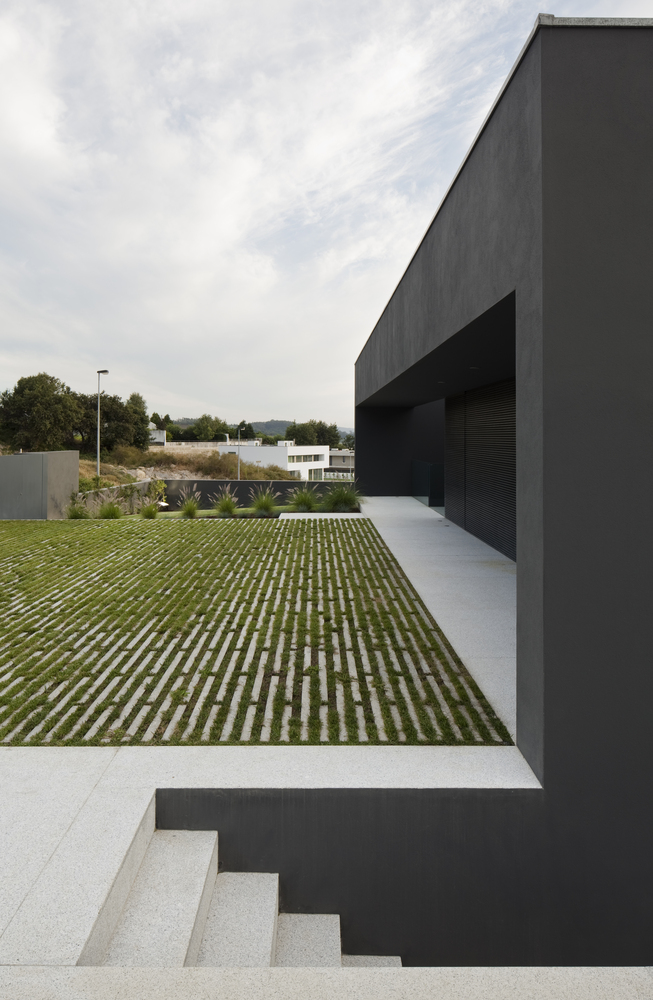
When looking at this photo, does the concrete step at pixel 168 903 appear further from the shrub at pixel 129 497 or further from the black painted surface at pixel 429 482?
the shrub at pixel 129 497

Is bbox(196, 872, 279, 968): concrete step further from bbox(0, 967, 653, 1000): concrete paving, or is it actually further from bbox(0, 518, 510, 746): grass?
bbox(0, 518, 510, 746): grass

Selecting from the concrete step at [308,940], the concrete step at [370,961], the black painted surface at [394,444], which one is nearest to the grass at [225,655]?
the concrete step at [308,940]

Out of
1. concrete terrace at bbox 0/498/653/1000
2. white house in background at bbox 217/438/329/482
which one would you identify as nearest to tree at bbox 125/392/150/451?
white house in background at bbox 217/438/329/482

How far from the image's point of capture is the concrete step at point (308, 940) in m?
2.18

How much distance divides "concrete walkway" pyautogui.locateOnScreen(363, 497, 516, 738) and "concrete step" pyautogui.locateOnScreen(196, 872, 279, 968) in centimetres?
141

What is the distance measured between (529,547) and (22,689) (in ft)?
9.84

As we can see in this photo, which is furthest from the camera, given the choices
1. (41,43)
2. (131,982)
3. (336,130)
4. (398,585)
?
(336,130)

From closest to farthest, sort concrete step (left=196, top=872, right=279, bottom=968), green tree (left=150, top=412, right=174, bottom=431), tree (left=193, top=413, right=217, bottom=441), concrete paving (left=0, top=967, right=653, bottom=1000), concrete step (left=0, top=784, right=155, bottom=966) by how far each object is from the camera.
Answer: concrete paving (left=0, top=967, right=653, bottom=1000), concrete step (left=0, top=784, right=155, bottom=966), concrete step (left=196, top=872, right=279, bottom=968), tree (left=193, top=413, right=217, bottom=441), green tree (left=150, top=412, right=174, bottom=431)

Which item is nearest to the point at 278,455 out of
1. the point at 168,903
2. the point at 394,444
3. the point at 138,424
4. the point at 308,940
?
the point at 138,424

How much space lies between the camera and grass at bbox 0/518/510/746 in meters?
3.04

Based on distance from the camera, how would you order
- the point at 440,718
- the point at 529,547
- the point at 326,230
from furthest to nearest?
the point at 326,230, the point at 440,718, the point at 529,547

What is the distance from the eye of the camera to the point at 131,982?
1559mm

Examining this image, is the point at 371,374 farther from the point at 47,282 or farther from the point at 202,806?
the point at 47,282

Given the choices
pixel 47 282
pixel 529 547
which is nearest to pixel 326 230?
pixel 47 282
